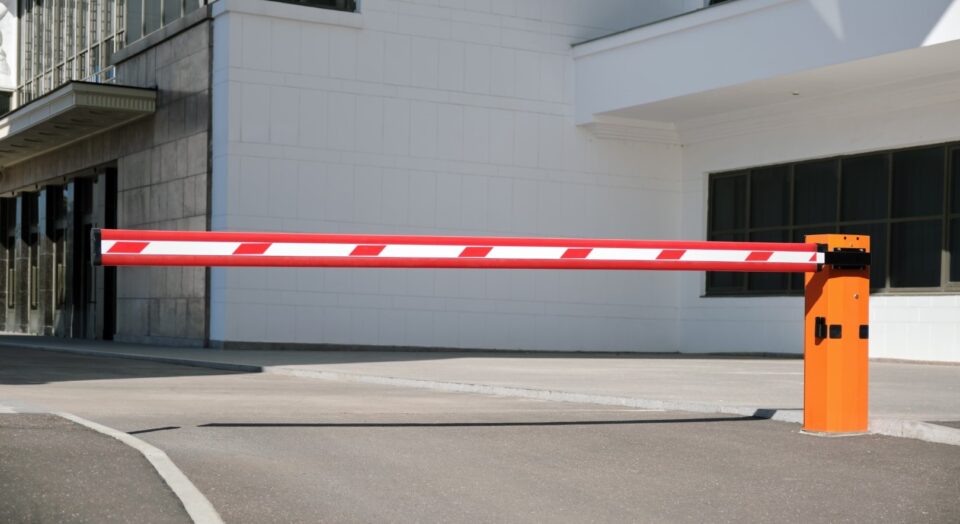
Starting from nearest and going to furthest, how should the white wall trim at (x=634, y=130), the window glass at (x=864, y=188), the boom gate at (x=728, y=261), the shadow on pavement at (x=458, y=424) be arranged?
the boom gate at (x=728, y=261) < the shadow on pavement at (x=458, y=424) < the window glass at (x=864, y=188) < the white wall trim at (x=634, y=130)

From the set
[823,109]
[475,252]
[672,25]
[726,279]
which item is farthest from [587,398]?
[726,279]

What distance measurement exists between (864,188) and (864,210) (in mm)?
391

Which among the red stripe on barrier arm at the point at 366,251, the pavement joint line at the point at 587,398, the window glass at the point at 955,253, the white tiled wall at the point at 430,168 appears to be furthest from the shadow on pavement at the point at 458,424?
the white tiled wall at the point at 430,168

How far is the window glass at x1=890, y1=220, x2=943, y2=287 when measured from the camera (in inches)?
863

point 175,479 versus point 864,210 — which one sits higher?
point 864,210

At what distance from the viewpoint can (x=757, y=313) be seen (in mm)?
25281

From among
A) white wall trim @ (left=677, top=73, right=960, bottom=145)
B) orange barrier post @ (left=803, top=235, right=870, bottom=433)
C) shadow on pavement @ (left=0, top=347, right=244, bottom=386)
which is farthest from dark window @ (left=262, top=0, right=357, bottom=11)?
orange barrier post @ (left=803, top=235, right=870, bottom=433)

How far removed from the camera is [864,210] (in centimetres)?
2334

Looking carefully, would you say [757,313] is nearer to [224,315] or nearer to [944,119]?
[944,119]

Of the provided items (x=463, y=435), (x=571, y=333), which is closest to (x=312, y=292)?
(x=571, y=333)

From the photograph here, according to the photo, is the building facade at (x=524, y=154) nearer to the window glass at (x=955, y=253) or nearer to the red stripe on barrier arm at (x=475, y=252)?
the window glass at (x=955, y=253)

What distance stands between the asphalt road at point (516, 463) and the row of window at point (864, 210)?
12.6m

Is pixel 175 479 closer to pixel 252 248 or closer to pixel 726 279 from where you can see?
pixel 252 248

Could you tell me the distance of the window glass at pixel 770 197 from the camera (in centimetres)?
2508
